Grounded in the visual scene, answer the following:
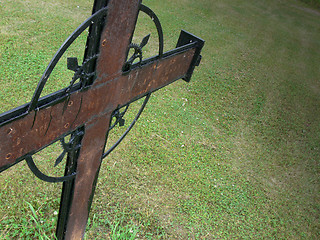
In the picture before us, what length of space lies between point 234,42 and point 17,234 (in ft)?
23.1

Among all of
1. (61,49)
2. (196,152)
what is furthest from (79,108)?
(196,152)

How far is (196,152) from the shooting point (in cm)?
426

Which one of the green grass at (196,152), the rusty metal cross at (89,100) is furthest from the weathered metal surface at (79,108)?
the green grass at (196,152)

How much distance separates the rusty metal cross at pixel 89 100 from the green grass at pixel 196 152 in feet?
4.20

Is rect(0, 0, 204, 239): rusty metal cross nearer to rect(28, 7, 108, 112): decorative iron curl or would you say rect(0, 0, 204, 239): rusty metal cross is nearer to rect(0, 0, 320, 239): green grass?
rect(28, 7, 108, 112): decorative iron curl

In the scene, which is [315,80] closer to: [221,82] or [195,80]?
[221,82]

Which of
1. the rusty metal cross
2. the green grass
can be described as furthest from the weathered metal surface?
the green grass

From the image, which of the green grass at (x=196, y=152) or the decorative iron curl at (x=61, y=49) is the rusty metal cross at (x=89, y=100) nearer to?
the decorative iron curl at (x=61, y=49)

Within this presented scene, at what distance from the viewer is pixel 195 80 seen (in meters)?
5.93

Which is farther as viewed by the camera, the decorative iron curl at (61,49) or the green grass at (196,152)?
the green grass at (196,152)

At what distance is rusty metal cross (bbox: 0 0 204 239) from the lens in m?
1.07

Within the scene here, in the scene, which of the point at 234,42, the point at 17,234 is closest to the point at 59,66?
the point at 17,234

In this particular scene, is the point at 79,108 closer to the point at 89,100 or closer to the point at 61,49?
the point at 89,100

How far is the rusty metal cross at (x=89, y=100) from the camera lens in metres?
1.07
